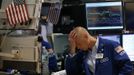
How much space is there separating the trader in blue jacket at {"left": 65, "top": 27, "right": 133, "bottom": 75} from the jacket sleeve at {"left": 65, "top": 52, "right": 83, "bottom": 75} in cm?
7

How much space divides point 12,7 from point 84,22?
138cm

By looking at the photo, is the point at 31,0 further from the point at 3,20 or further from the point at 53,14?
the point at 53,14

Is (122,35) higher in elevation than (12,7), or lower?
lower

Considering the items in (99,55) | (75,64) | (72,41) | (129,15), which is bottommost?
(75,64)

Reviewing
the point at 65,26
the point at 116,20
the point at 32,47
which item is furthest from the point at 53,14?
the point at 32,47

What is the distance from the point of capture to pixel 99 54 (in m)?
2.97

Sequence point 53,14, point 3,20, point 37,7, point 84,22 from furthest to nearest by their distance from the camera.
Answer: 1. point 84,22
2. point 53,14
3. point 3,20
4. point 37,7

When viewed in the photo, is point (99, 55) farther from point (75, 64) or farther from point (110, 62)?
point (75, 64)

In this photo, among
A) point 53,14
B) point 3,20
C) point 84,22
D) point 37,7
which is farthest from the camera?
point 84,22

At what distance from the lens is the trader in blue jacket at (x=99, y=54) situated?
2.90m

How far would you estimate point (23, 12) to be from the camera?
3.01 m

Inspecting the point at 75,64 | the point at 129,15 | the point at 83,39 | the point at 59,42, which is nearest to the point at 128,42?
the point at 129,15

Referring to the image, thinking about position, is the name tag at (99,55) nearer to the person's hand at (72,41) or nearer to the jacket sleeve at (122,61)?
the jacket sleeve at (122,61)

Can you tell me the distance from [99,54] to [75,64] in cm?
30
